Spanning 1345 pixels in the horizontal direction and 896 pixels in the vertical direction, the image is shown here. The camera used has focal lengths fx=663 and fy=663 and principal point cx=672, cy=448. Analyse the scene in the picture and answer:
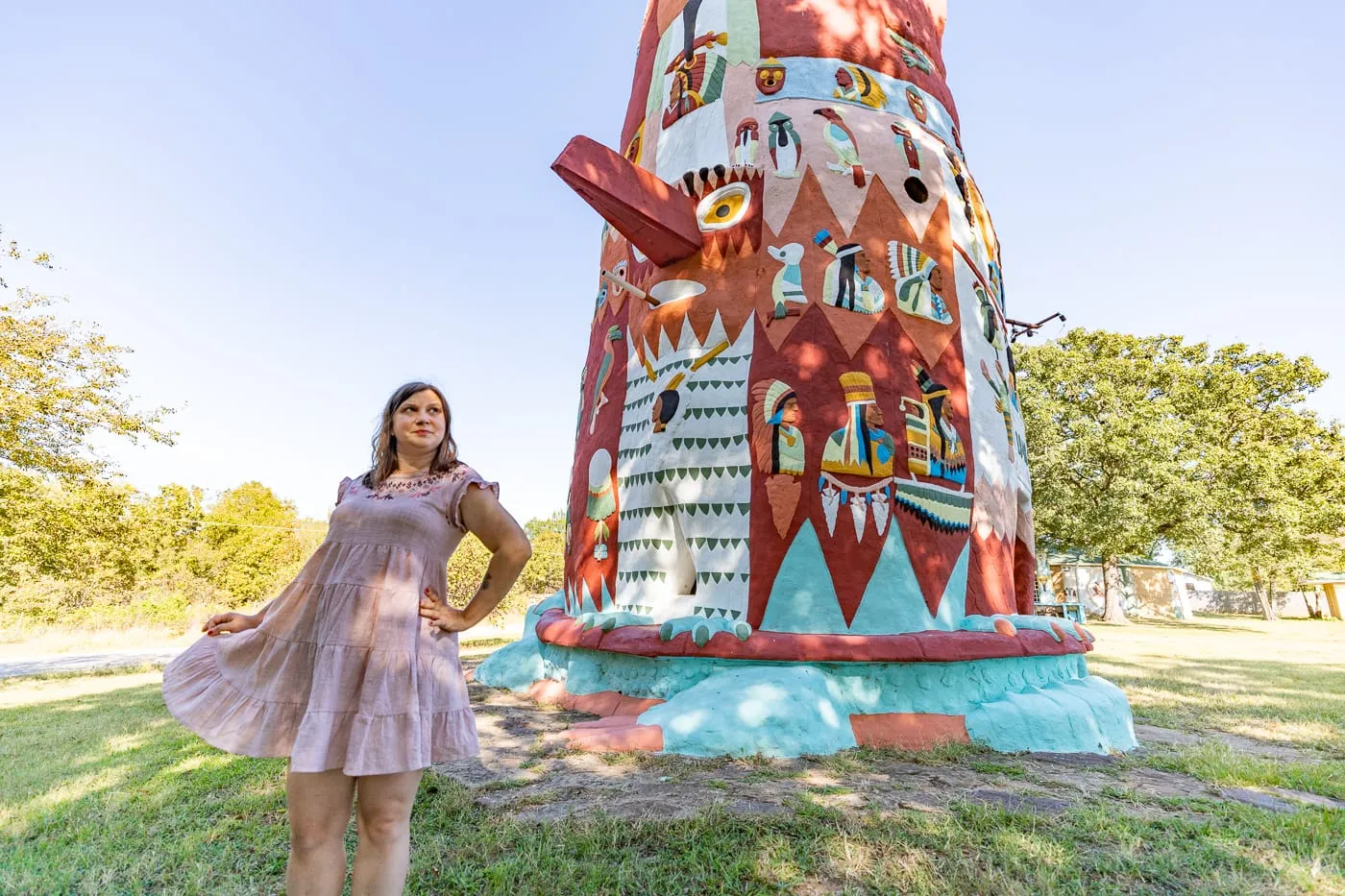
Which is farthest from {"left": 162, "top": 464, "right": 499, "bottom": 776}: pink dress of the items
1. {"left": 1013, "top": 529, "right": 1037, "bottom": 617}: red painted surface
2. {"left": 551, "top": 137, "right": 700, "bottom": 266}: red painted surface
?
{"left": 1013, "top": 529, "right": 1037, "bottom": 617}: red painted surface

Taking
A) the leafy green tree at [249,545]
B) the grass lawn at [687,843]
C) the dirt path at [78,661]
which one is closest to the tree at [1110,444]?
the grass lawn at [687,843]

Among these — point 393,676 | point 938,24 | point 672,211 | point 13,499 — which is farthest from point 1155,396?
point 13,499

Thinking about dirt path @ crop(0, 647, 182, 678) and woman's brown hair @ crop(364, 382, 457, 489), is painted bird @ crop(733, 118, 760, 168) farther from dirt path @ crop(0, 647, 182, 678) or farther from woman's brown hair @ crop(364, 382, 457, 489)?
dirt path @ crop(0, 647, 182, 678)

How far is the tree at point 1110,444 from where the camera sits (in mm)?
21000

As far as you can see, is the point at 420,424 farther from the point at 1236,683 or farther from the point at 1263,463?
the point at 1263,463

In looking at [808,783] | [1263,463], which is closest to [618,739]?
[808,783]

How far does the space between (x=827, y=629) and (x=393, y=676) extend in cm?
431

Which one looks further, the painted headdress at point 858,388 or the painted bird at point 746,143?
the painted bird at point 746,143

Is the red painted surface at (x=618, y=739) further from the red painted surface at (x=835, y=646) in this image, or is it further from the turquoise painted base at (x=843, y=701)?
the red painted surface at (x=835, y=646)

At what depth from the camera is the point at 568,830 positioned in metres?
3.28

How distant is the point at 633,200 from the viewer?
6348 mm

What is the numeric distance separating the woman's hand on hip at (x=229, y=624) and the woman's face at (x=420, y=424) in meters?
0.80

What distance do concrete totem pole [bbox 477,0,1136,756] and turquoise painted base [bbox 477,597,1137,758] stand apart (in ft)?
0.07

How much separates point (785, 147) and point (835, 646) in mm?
5011
